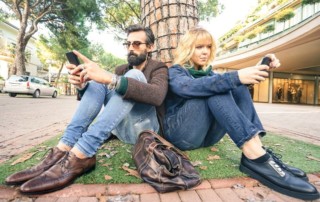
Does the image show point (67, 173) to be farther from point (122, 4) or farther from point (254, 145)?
point (122, 4)

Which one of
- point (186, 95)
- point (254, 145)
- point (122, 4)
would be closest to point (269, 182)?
point (254, 145)

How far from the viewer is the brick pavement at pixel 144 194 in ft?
5.29

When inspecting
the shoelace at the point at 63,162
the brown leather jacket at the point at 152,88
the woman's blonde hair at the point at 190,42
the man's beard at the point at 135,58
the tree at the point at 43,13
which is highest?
the tree at the point at 43,13

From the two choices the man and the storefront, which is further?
the storefront

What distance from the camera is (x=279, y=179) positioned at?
5.75ft

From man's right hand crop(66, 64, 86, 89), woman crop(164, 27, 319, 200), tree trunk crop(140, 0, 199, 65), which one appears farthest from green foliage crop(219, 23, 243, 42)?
man's right hand crop(66, 64, 86, 89)

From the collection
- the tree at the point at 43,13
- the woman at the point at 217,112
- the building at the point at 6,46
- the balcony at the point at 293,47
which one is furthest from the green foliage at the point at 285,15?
the building at the point at 6,46

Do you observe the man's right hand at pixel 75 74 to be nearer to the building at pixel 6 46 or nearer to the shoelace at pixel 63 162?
the shoelace at pixel 63 162

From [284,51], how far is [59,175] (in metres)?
19.9

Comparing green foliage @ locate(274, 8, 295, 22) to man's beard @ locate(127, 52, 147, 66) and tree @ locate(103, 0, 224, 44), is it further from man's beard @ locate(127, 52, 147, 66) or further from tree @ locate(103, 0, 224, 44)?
man's beard @ locate(127, 52, 147, 66)

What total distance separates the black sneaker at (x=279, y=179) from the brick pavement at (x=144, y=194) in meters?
0.05

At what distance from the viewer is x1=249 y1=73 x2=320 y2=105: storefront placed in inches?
1051

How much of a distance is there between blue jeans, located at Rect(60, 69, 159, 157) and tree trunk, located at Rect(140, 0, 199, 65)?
127cm

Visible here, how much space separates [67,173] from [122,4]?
1846 cm
